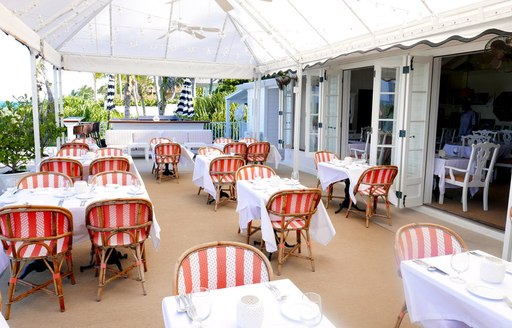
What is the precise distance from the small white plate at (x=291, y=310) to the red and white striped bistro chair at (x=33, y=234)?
208cm

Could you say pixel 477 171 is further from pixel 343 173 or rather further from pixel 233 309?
pixel 233 309

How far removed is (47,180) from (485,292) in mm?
4335

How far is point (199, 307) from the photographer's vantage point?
182 centimetres

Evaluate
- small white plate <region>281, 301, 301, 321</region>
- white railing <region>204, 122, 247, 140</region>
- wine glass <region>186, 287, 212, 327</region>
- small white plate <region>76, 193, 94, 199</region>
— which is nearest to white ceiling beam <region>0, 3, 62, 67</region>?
small white plate <region>76, 193, 94, 199</region>

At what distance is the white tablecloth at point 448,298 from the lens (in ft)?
6.22

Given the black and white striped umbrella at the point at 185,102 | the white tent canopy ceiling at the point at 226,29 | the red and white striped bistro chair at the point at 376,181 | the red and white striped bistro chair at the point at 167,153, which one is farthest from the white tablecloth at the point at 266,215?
the black and white striped umbrella at the point at 185,102

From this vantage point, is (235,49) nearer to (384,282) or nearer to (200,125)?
(200,125)

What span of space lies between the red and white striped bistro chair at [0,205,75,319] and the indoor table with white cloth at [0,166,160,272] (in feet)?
0.70

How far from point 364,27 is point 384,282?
4.29 m

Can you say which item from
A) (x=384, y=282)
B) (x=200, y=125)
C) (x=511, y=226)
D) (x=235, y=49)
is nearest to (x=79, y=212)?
(x=384, y=282)

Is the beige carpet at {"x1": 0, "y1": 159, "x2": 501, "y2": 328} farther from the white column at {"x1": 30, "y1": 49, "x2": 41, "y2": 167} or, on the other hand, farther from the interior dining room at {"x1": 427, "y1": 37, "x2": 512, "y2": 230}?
the interior dining room at {"x1": 427, "y1": 37, "x2": 512, "y2": 230}

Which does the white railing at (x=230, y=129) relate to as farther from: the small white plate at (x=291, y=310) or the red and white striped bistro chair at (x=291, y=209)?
the small white plate at (x=291, y=310)

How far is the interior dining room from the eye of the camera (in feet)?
26.9

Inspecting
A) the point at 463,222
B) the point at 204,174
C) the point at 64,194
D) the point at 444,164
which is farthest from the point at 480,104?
the point at 64,194
